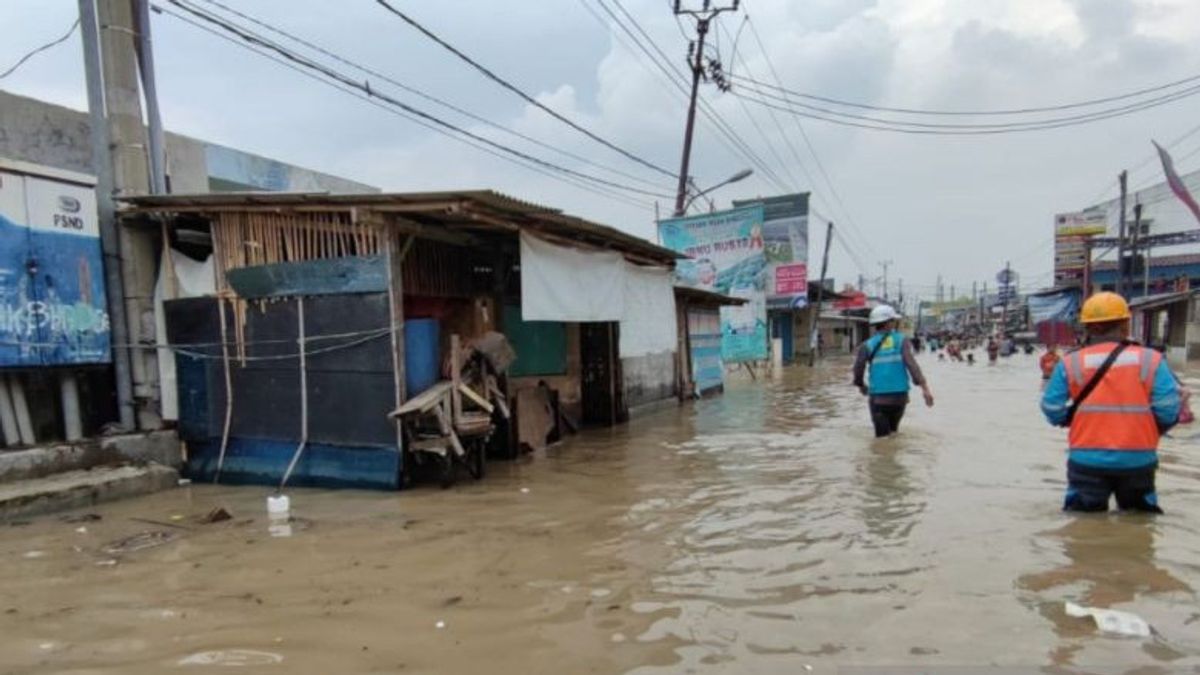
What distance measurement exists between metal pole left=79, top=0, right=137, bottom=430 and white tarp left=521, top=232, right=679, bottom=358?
448 centimetres

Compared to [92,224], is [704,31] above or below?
above

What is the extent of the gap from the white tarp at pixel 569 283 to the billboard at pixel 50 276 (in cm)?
464

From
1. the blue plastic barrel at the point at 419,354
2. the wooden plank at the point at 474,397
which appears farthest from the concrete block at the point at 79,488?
the wooden plank at the point at 474,397

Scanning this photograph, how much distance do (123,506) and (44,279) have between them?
7.94 feet

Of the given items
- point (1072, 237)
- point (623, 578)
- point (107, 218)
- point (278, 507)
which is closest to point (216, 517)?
point (278, 507)

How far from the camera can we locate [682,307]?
1820 cm

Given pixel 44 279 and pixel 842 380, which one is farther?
pixel 842 380

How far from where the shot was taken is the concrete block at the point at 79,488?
6.45 metres

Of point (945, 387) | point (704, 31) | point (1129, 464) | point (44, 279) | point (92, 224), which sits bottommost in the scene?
point (945, 387)

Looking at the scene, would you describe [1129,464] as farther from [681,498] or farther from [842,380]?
[842,380]

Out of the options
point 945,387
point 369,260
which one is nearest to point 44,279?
point 369,260

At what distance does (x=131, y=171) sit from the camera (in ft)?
27.3

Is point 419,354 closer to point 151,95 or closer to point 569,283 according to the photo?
point 569,283

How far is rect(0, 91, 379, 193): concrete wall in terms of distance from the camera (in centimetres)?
891
